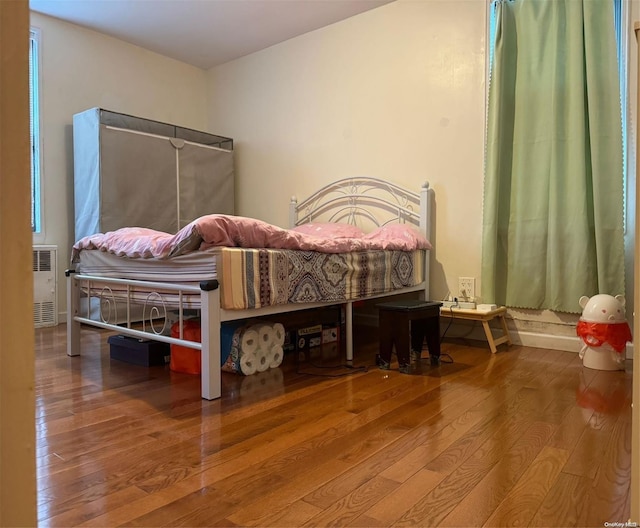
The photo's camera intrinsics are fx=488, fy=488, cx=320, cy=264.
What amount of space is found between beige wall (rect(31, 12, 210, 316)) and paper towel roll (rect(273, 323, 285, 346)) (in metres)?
2.23

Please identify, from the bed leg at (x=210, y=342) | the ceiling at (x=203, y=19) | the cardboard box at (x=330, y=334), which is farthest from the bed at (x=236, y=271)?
the ceiling at (x=203, y=19)

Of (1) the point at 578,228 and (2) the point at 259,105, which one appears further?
(2) the point at 259,105

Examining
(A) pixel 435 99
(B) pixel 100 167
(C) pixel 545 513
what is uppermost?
(A) pixel 435 99

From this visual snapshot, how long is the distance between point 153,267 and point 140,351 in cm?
54

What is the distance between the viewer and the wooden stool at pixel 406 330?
7.78ft

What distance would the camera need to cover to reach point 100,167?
3662 millimetres

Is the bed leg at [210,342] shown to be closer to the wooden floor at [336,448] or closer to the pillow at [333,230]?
the wooden floor at [336,448]

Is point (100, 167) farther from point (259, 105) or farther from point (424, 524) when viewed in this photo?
point (424, 524)

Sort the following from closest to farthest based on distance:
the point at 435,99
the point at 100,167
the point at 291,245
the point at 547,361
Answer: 1. the point at 291,245
2. the point at 547,361
3. the point at 435,99
4. the point at 100,167

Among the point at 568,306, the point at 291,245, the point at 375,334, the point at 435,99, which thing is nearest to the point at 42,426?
the point at 291,245

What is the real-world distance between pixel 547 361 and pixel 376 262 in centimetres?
106

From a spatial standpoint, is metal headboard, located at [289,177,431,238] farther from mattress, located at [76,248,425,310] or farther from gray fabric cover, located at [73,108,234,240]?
gray fabric cover, located at [73,108,234,240]

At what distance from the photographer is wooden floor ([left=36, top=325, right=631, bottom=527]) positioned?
1.13 meters

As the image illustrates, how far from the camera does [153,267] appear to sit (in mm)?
2262
